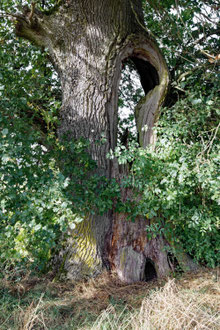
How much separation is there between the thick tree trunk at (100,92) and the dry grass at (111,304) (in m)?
0.36

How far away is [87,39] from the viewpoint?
15.8 ft

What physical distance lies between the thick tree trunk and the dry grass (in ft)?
1.19

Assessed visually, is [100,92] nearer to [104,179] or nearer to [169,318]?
[104,179]

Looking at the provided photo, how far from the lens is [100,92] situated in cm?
475

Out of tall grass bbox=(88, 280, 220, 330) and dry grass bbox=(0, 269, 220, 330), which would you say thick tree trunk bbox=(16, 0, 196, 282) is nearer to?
dry grass bbox=(0, 269, 220, 330)

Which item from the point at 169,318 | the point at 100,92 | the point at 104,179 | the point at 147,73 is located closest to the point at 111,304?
the point at 169,318

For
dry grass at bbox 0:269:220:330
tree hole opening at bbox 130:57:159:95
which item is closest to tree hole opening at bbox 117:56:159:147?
tree hole opening at bbox 130:57:159:95

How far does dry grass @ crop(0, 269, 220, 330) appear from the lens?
2801mm

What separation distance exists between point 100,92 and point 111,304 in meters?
3.09

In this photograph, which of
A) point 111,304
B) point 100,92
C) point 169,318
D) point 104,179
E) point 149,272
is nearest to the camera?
point 169,318

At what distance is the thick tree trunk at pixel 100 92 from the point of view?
14.9 feet

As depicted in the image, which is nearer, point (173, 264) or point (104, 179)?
point (104, 179)

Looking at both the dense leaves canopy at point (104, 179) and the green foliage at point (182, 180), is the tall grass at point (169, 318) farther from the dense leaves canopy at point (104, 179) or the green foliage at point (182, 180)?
the green foliage at point (182, 180)

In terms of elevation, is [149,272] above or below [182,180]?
below
